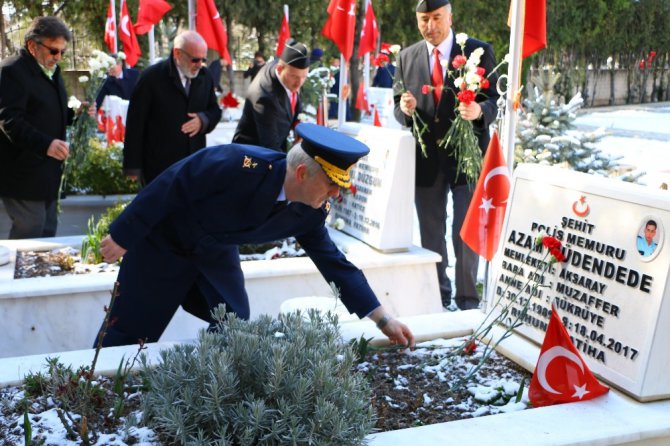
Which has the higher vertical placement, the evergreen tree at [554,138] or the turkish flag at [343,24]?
the turkish flag at [343,24]

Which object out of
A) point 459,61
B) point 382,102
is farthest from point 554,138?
point 382,102

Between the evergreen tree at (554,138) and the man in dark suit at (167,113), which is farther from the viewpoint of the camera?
the evergreen tree at (554,138)

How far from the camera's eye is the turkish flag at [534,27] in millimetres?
4152

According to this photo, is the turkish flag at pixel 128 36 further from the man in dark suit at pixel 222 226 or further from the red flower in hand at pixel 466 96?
the man in dark suit at pixel 222 226

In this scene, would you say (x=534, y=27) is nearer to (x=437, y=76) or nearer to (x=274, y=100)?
(x=437, y=76)

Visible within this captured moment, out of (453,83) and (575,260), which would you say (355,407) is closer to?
(575,260)

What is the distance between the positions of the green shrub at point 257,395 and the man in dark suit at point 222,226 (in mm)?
725

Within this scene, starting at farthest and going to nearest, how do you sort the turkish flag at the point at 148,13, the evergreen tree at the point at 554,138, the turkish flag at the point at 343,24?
1. the turkish flag at the point at 148,13
2. the evergreen tree at the point at 554,138
3. the turkish flag at the point at 343,24

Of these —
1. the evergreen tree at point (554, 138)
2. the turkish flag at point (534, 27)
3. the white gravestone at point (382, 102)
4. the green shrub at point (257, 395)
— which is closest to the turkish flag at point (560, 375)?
the green shrub at point (257, 395)

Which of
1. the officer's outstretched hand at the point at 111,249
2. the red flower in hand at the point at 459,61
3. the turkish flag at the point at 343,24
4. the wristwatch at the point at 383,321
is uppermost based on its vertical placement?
the turkish flag at the point at 343,24

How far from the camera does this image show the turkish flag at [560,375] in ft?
8.78

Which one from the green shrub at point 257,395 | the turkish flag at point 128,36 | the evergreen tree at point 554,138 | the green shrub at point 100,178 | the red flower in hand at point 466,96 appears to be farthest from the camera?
the turkish flag at point 128,36

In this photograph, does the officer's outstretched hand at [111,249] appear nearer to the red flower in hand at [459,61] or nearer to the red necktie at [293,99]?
the red flower in hand at [459,61]

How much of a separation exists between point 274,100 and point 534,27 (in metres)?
1.90
